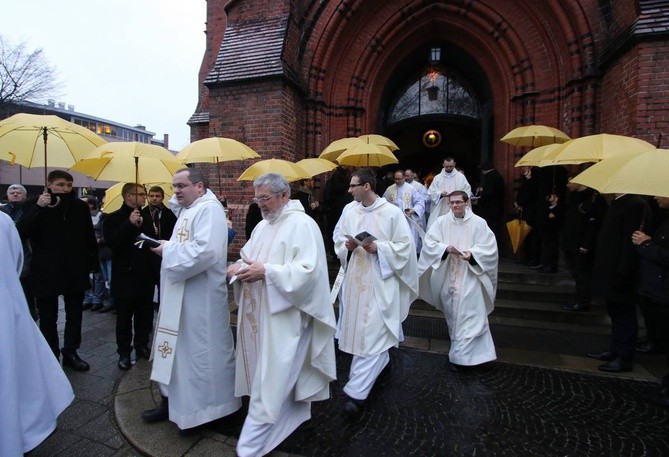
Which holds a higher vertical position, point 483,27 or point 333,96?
point 483,27

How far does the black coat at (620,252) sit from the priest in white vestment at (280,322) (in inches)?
120

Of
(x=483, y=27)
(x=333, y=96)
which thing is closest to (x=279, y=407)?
(x=333, y=96)

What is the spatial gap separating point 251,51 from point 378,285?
617 cm

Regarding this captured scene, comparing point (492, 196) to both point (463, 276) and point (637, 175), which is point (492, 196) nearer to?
point (463, 276)

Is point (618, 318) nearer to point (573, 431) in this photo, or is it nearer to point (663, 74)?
point (573, 431)

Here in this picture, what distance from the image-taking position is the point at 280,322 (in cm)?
258

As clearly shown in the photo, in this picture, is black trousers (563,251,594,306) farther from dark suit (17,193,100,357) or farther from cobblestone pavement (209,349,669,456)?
dark suit (17,193,100,357)

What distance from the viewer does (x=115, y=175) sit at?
12.8ft

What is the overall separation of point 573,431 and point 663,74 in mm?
5272

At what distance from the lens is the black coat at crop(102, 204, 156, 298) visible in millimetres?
3847

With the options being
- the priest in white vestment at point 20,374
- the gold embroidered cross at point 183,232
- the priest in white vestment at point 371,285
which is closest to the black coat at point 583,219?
the priest in white vestment at point 371,285

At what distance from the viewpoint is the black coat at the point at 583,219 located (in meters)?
5.05

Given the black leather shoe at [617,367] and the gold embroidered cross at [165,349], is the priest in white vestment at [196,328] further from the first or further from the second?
the black leather shoe at [617,367]

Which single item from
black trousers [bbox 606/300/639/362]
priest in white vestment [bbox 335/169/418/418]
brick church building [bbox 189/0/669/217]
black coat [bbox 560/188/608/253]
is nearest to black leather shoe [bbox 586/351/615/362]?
black trousers [bbox 606/300/639/362]
